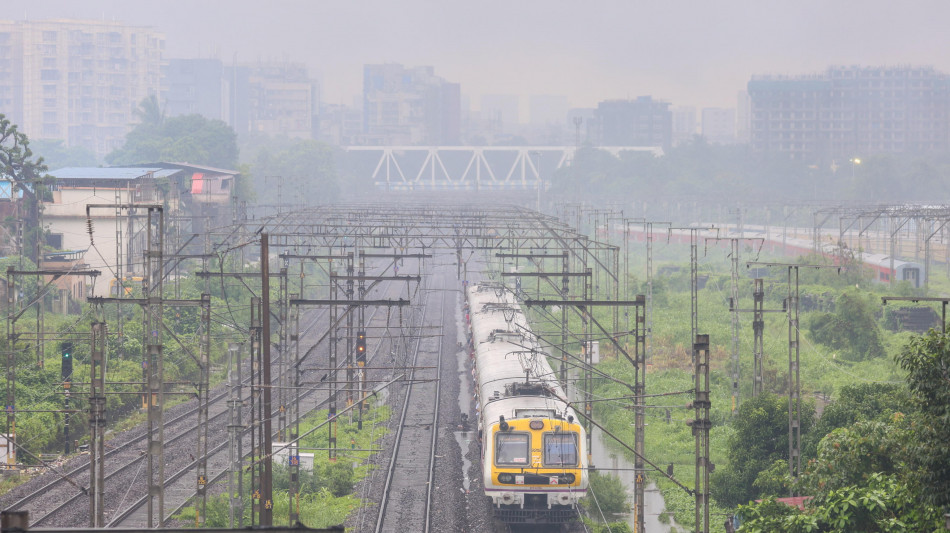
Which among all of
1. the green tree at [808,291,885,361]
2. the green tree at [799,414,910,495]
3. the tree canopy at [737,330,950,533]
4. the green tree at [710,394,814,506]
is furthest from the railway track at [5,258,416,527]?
the green tree at [808,291,885,361]

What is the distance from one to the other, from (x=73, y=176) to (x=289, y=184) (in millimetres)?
50510

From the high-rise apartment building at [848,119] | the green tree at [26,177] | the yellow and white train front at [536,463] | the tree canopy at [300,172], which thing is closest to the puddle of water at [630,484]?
the yellow and white train front at [536,463]

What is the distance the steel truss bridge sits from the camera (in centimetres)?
15888

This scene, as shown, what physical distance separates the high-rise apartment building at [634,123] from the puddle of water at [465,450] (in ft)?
512

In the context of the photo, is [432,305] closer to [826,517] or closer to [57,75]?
[826,517]

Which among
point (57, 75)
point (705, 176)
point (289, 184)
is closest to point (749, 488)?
point (289, 184)

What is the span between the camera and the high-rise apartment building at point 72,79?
15300 centimetres

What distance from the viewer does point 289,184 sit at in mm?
101500

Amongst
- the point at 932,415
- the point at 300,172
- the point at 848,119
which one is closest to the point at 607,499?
the point at 932,415

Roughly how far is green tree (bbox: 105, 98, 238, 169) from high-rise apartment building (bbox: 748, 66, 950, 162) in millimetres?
76830

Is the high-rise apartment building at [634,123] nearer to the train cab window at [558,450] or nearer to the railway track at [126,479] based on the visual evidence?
the railway track at [126,479]

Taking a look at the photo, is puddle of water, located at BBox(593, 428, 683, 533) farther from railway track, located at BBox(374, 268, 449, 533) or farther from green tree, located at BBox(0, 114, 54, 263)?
green tree, located at BBox(0, 114, 54, 263)

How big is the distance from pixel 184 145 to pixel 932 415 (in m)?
80.2

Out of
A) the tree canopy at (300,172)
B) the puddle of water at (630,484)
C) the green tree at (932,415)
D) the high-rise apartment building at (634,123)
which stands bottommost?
the puddle of water at (630,484)
